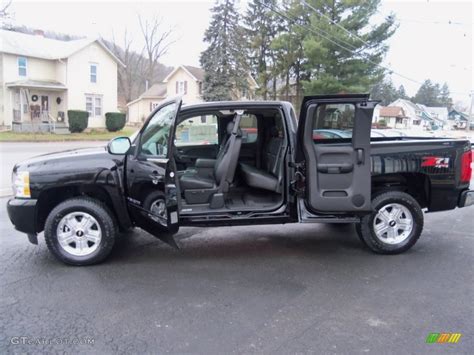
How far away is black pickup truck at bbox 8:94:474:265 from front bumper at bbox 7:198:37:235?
1 centimetres

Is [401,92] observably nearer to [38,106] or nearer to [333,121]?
[38,106]

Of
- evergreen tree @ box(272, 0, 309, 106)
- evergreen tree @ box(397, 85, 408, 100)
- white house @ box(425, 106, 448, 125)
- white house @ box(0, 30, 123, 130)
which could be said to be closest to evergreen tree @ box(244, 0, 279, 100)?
evergreen tree @ box(272, 0, 309, 106)

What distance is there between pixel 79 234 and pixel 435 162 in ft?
14.3

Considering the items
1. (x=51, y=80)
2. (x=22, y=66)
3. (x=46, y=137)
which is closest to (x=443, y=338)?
(x=46, y=137)

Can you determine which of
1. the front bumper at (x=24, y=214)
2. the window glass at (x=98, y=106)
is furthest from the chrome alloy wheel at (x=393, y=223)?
the window glass at (x=98, y=106)

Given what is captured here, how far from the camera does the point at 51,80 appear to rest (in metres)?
32.0

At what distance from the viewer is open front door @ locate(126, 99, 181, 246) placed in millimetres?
4453

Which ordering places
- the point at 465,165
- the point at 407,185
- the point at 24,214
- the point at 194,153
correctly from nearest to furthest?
the point at 24,214, the point at 465,165, the point at 407,185, the point at 194,153

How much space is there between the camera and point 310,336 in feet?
10.7

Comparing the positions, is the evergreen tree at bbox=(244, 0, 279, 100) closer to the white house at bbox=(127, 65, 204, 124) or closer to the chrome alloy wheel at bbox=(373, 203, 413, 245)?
the white house at bbox=(127, 65, 204, 124)

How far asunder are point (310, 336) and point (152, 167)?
97.9 inches

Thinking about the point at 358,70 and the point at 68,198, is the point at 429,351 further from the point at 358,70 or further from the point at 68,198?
the point at 358,70

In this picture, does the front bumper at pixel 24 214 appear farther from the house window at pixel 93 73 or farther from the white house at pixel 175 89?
the house window at pixel 93 73

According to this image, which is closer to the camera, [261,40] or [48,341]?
[48,341]
